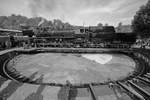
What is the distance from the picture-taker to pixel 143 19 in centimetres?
1366

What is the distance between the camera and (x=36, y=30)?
19.9 metres

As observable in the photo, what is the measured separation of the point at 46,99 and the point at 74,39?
1525 cm

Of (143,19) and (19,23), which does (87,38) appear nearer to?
(143,19)

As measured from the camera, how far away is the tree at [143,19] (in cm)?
1335

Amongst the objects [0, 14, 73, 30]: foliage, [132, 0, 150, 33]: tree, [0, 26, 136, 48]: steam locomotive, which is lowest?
[0, 26, 136, 48]: steam locomotive

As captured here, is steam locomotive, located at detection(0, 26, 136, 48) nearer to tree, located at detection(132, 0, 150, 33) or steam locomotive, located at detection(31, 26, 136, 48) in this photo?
steam locomotive, located at detection(31, 26, 136, 48)

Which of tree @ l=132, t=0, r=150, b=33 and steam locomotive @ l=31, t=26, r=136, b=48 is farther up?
tree @ l=132, t=0, r=150, b=33

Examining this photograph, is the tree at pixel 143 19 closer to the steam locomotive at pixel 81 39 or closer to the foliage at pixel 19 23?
the steam locomotive at pixel 81 39

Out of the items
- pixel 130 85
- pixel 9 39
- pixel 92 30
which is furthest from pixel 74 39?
pixel 130 85

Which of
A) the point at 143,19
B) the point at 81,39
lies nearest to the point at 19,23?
the point at 81,39

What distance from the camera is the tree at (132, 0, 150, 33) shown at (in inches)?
526

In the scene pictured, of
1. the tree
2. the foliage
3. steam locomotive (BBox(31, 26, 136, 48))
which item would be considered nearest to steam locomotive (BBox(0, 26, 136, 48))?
steam locomotive (BBox(31, 26, 136, 48))

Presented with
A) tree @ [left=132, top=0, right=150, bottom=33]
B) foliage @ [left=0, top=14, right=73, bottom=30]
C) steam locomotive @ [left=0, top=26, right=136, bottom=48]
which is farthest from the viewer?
foliage @ [left=0, top=14, right=73, bottom=30]

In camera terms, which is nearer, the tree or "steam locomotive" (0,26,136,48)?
the tree
